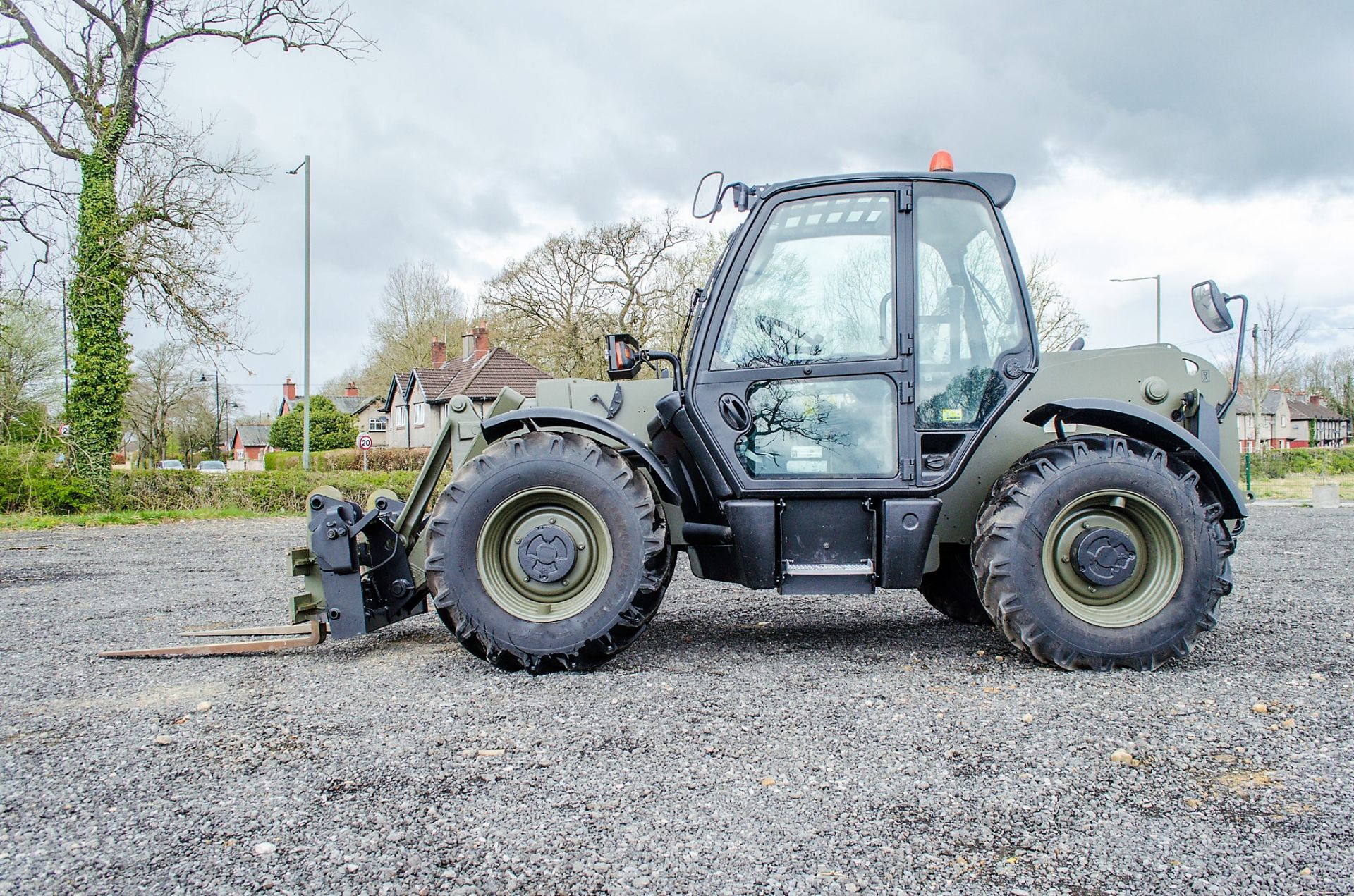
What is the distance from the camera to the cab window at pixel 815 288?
4.39 m

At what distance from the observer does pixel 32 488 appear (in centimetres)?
1694

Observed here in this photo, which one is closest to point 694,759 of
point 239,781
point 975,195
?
point 239,781

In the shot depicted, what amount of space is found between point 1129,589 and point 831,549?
56.2 inches

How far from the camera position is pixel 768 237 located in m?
4.46

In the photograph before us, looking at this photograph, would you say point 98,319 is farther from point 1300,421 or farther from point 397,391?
point 1300,421

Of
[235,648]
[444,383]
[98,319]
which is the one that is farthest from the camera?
[444,383]

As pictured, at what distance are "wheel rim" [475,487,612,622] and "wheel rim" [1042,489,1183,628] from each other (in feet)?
7.11

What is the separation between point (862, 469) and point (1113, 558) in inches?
48.4

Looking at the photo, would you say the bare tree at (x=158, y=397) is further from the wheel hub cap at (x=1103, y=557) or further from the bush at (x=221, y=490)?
the wheel hub cap at (x=1103, y=557)

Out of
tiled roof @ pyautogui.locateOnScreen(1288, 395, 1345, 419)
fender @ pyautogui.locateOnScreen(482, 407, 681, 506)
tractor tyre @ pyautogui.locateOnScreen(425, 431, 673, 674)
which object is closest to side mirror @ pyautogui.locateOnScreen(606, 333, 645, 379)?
fender @ pyautogui.locateOnScreen(482, 407, 681, 506)

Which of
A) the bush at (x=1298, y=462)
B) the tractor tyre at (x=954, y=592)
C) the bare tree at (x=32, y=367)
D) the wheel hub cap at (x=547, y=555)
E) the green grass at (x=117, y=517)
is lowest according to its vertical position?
the green grass at (x=117, y=517)

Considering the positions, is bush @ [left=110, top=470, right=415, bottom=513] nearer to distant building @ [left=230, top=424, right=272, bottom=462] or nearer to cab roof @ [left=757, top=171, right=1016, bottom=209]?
cab roof @ [left=757, top=171, right=1016, bottom=209]

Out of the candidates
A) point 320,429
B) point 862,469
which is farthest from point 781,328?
point 320,429

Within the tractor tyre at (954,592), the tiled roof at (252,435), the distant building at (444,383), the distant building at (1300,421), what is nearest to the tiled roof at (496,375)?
the distant building at (444,383)
